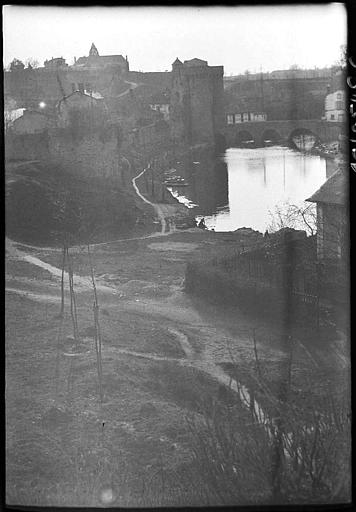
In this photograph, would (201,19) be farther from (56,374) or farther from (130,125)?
(56,374)

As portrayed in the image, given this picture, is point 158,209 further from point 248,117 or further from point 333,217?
point 333,217

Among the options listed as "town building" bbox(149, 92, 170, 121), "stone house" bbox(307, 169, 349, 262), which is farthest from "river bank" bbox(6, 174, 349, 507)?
"town building" bbox(149, 92, 170, 121)

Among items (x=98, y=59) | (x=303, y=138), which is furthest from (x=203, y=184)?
(x=98, y=59)

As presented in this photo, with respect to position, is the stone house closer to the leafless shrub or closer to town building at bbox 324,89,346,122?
town building at bbox 324,89,346,122

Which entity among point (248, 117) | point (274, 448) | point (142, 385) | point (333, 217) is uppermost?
point (248, 117)

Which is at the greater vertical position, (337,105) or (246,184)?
(337,105)

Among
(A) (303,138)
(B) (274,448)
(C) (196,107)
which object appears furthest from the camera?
(C) (196,107)

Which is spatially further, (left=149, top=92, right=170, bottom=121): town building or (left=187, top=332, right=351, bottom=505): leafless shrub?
(left=149, top=92, right=170, bottom=121): town building
